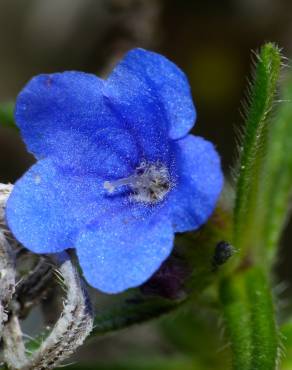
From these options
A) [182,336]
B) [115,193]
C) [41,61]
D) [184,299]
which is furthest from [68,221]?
[41,61]

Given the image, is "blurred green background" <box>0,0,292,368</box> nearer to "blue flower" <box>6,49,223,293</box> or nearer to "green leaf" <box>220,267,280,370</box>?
"green leaf" <box>220,267,280,370</box>

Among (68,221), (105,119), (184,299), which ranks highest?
(105,119)

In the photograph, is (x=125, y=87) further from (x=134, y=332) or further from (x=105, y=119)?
(x=134, y=332)

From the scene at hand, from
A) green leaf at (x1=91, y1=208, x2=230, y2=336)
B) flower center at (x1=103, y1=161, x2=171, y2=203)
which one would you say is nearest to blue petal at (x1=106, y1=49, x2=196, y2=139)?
flower center at (x1=103, y1=161, x2=171, y2=203)

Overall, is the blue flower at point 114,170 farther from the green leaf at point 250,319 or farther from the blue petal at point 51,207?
the green leaf at point 250,319

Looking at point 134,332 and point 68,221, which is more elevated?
point 68,221

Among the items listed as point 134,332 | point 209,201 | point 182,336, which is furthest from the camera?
point 134,332

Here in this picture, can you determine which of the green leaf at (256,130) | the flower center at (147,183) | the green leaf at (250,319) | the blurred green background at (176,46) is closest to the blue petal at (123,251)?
the flower center at (147,183)
